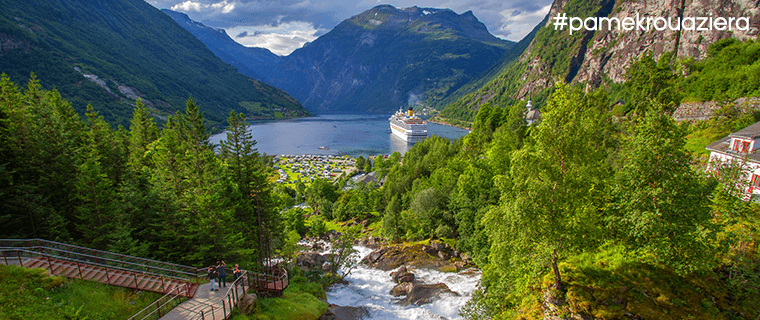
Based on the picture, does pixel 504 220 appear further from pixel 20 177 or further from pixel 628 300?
pixel 20 177

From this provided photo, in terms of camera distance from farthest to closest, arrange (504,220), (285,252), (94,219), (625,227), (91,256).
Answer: (285,252), (94,219), (91,256), (504,220), (625,227)

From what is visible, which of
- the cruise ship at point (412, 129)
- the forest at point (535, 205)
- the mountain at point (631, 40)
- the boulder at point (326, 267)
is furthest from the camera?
the cruise ship at point (412, 129)

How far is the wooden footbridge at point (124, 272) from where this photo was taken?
574 inches

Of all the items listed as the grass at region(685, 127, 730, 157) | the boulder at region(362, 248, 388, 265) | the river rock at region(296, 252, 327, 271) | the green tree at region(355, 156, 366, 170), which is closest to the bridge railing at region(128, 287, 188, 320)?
the river rock at region(296, 252, 327, 271)

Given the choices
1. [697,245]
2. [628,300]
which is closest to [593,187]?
[697,245]

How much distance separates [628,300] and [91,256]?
2606 cm

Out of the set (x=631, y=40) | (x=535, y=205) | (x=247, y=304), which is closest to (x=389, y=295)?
(x=247, y=304)

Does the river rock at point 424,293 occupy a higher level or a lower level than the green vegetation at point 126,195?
lower

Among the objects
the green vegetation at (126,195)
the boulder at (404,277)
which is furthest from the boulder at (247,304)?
the boulder at (404,277)

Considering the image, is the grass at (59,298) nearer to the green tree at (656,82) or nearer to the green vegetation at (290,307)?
the green vegetation at (290,307)

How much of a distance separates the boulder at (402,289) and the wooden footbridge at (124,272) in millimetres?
14355

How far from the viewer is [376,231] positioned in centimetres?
5375

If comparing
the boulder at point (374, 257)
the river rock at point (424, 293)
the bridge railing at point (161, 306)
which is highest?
the bridge railing at point (161, 306)

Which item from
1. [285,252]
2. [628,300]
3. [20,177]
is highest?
[20,177]
